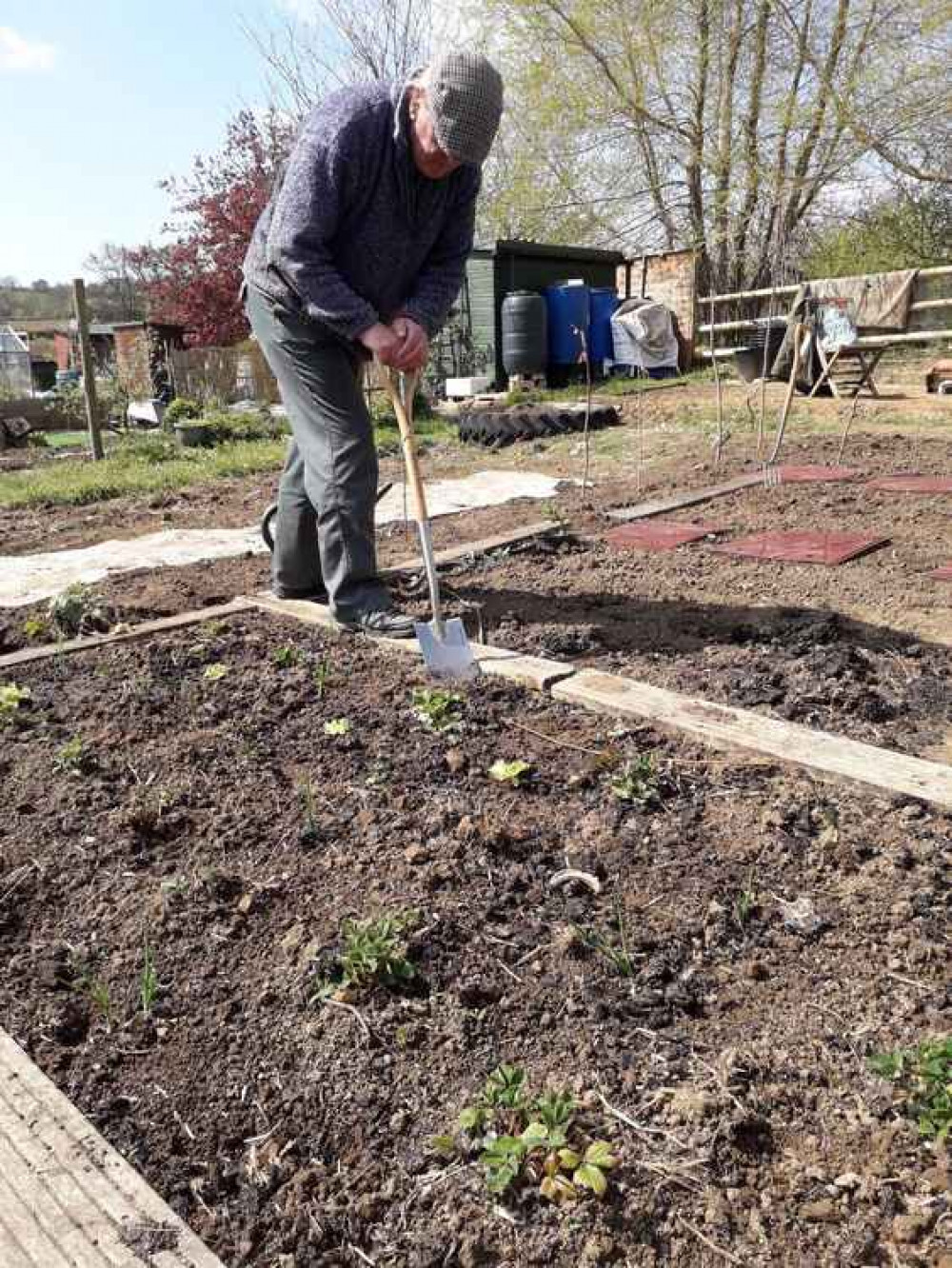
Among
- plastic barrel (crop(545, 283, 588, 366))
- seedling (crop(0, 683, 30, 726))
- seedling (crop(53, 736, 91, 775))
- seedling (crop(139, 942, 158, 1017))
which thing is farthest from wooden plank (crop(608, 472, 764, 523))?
plastic barrel (crop(545, 283, 588, 366))

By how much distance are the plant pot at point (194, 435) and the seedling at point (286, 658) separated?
8547 millimetres

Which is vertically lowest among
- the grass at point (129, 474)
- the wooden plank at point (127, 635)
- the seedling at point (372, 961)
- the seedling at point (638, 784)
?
the seedling at point (372, 961)

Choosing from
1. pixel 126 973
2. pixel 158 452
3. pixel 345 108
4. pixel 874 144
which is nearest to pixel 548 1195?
pixel 126 973

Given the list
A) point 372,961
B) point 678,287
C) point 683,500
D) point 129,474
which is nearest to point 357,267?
point 372,961

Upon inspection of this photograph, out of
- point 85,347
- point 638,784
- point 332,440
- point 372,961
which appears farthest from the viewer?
point 85,347

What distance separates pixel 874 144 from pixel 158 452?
14182mm

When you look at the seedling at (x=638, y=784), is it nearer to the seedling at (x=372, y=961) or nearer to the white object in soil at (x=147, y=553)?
the seedling at (x=372, y=961)

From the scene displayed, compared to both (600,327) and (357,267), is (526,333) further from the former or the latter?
(357,267)

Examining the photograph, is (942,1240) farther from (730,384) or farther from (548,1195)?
(730,384)

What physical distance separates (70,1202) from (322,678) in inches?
66.7

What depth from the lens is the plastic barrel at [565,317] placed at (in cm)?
1502

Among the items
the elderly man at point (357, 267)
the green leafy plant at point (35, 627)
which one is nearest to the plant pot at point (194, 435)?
the green leafy plant at point (35, 627)

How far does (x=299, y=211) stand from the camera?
273 cm

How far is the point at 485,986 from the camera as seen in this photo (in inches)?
59.9
